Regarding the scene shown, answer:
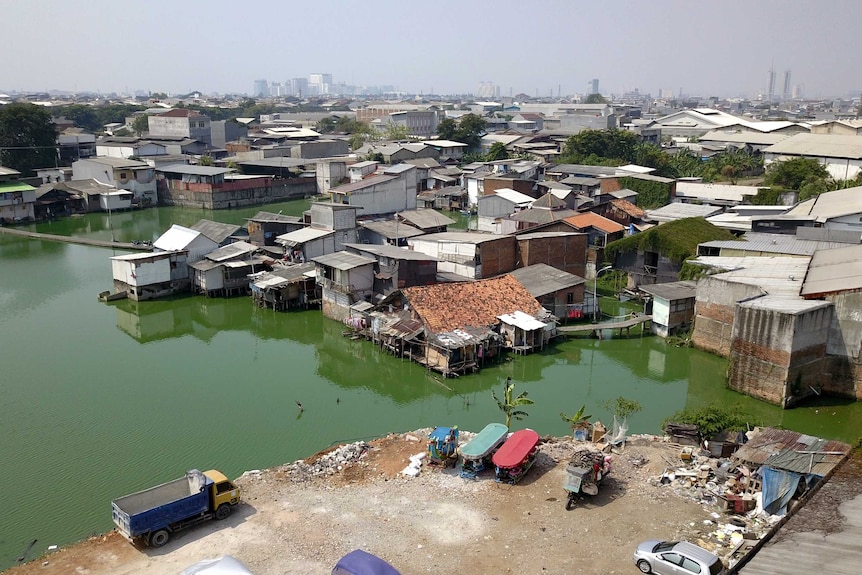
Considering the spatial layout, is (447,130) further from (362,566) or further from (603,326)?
(362,566)

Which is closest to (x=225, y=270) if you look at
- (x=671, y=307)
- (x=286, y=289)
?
(x=286, y=289)

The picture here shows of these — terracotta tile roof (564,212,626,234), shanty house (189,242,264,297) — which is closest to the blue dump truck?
shanty house (189,242,264,297)

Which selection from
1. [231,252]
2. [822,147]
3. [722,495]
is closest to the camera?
[722,495]

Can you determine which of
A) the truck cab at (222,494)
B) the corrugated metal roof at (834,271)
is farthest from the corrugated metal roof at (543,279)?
the truck cab at (222,494)

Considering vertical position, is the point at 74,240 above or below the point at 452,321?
below

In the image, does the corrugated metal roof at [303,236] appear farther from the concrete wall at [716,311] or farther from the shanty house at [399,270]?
the concrete wall at [716,311]

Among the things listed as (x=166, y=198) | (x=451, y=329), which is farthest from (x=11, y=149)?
(x=451, y=329)

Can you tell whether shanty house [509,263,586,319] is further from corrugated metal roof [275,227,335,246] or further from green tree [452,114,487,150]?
green tree [452,114,487,150]

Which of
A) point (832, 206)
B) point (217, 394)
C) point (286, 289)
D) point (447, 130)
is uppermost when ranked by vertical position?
point (447, 130)
